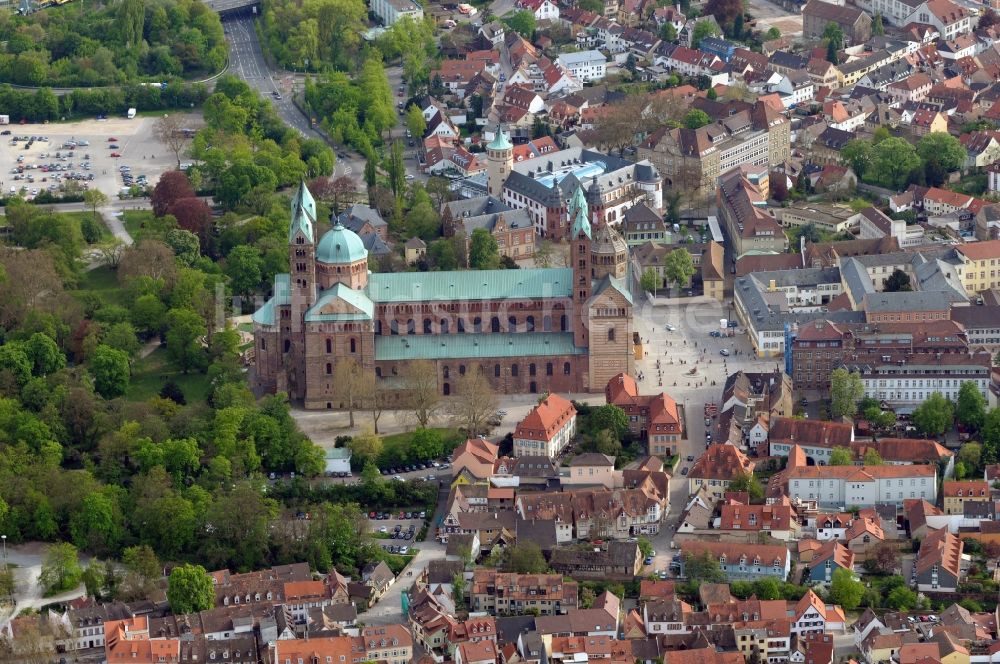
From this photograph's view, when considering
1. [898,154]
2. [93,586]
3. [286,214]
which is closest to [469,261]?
[286,214]

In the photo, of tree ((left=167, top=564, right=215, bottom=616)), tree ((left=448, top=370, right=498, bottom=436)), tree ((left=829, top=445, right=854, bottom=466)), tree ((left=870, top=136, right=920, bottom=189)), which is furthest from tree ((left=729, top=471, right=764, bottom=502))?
tree ((left=870, top=136, right=920, bottom=189))

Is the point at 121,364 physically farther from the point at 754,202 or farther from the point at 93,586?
the point at 754,202

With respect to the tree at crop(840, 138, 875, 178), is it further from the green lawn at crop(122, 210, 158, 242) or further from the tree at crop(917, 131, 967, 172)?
the green lawn at crop(122, 210, 158, 242)

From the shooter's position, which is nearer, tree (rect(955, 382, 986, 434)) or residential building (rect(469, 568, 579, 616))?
residential building (rect(469, 568, 579, 616))

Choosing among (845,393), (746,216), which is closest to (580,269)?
(845,393)

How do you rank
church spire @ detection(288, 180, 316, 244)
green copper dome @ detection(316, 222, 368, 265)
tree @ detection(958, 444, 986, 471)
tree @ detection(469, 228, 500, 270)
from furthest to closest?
tree @ detection(469, 228, 500, 270)
green copper dome @ detection(316, 222, 368, 265)
church spire @ detection(288, 180, 316, 244)
tree @ detection(958, 444, 986, 471)

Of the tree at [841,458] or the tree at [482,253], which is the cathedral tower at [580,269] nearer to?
the tree at [482,253]
